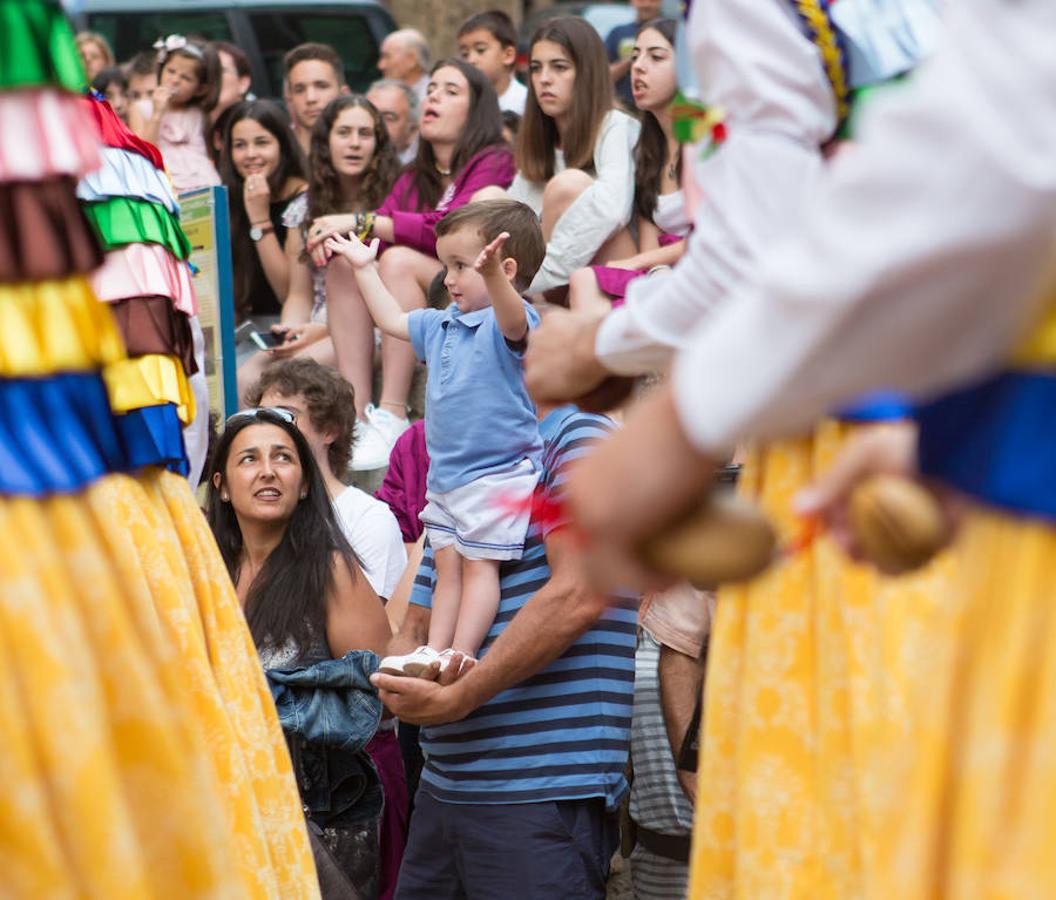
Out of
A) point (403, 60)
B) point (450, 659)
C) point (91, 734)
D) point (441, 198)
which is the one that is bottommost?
point (450, 659)

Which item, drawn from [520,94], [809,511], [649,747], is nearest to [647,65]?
[520,94]

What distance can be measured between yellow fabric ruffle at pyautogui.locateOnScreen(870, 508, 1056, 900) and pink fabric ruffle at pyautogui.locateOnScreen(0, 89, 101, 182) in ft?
4.23

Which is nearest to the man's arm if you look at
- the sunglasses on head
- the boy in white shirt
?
the sunglasses on head

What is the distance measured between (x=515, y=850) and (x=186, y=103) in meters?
4.60

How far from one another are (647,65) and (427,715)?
2827mm

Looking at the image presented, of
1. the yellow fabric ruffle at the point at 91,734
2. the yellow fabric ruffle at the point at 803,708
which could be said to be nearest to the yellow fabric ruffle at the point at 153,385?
the yellow fabric ruffle at the point at 91,734

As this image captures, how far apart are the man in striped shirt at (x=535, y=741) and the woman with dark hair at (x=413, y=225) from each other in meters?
1.87

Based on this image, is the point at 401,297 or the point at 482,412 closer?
the point at 482,412

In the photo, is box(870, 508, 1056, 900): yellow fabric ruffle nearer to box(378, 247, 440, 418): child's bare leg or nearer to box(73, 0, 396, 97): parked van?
box(378, 247, 440, 418): child's bare leg

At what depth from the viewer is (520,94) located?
311 inches

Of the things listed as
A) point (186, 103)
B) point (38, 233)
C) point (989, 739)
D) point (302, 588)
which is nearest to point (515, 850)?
point (302, 588)

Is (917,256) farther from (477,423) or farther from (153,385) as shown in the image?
(477,423)

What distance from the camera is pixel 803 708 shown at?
2463 millimetres

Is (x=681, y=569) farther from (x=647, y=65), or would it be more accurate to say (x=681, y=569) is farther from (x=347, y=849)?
(x=647, y=65)
